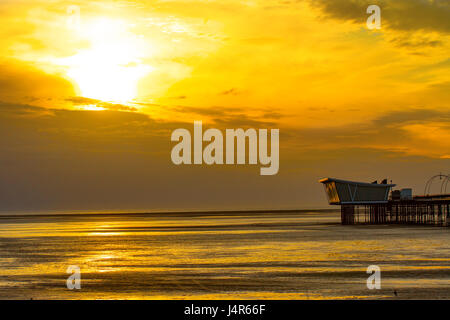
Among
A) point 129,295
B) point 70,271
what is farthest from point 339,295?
point 70,271

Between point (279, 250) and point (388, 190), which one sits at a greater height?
point (388, 190)

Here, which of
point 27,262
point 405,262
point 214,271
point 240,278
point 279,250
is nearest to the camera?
point 240,278

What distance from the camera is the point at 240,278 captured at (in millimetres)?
30406

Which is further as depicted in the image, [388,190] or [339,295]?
[388,190]
